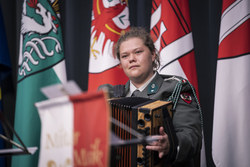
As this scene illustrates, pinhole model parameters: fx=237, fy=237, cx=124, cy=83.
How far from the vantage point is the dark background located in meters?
2.21

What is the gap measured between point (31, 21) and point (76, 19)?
2.09ft

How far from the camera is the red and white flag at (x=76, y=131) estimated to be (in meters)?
0.49

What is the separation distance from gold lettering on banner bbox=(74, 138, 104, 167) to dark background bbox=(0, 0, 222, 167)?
5.78 ft

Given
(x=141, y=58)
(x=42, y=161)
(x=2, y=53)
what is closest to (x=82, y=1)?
(x=2, y=53)

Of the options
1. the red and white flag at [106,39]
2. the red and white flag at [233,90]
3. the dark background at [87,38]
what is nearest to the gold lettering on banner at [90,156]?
the red and white flag at [233,90]

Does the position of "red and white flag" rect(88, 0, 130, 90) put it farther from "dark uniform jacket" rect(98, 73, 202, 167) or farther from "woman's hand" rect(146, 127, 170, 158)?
"woman's hand" rect(146, 127, 170, 158)

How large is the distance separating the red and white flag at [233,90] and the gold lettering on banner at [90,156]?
1499 mm

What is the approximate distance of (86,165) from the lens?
50 centimetres

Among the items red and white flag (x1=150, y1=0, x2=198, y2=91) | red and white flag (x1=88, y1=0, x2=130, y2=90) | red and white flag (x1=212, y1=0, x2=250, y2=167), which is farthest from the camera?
red and white flag (x1=88, y1=0, x2=130, y2=90)

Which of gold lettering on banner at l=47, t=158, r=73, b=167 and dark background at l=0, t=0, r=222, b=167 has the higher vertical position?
dark background at l=0, t=0, r=222, b=167

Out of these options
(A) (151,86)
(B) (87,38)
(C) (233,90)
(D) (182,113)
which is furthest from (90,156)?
(B) (87,38)

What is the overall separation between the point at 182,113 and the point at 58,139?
83cm

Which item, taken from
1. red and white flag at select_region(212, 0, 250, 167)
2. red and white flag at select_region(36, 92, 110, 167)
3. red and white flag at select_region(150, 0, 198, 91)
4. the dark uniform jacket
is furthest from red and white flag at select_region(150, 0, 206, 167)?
red and white flag at select_region(36, 92, 110, 167)

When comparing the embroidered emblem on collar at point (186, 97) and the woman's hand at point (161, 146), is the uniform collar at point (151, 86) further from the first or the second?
the woman's hand at point (161, 146)
